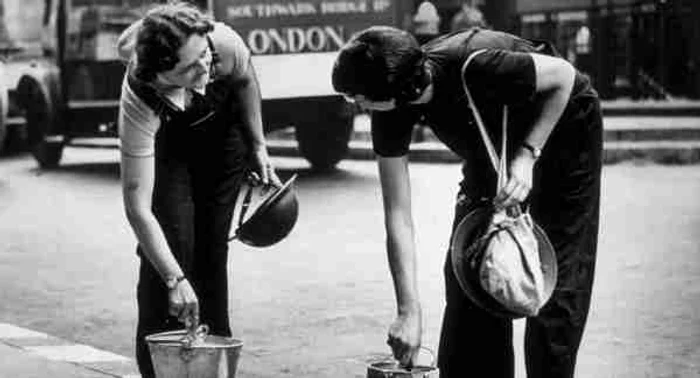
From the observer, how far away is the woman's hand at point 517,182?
179 inches

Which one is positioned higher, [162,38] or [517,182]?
[162,38]

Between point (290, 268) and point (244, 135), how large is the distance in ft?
14.5

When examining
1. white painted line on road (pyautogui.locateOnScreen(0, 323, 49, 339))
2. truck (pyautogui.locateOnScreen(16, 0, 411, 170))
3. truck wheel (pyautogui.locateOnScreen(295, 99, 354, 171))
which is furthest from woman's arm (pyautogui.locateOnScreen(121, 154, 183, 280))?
truck wheel (pyautogui.locateOnScreen(295, 99, 354, 171))

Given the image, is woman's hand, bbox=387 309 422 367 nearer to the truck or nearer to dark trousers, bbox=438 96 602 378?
dark trousers, bbox=438 96 602 378

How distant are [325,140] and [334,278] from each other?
7520mm

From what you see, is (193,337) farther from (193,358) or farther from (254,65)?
(254,65)

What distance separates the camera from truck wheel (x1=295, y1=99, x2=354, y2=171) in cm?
1695

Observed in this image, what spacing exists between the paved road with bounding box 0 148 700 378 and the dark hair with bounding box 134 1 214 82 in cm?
236

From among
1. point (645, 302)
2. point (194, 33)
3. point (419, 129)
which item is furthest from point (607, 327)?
point (419, 129)

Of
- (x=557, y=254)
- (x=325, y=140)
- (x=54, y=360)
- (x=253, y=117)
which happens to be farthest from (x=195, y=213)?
(x=325, y=140)

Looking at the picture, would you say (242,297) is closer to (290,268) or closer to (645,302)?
(290,268)

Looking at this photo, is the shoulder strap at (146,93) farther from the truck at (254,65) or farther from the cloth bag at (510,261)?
the truck at (254,65)

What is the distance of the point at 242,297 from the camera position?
921 centimetres

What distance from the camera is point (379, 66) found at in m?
4.34
